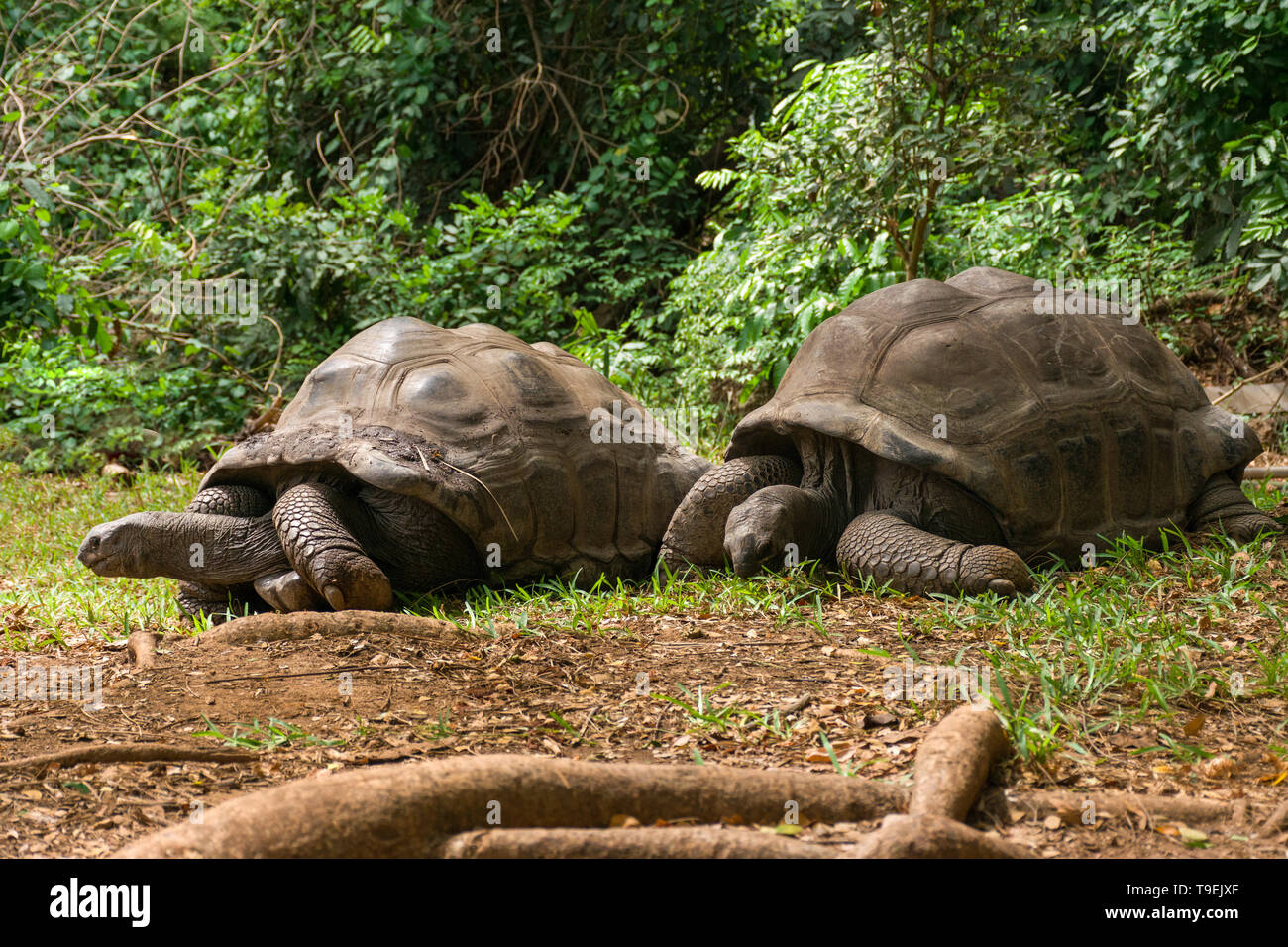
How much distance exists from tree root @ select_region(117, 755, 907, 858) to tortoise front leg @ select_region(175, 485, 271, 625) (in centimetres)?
298

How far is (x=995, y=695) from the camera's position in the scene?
319 centimetres

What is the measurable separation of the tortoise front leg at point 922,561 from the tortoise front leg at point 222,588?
267 cm

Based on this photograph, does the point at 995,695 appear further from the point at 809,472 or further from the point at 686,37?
the point at 686,37

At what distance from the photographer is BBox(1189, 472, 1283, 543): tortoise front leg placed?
5.02 metres

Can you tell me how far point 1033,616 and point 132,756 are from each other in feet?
9.84

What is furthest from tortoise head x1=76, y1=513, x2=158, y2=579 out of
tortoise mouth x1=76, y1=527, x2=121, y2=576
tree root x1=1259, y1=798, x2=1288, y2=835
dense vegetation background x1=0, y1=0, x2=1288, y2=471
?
tree root x1=1259, y1=798, x2=1288, y2=835

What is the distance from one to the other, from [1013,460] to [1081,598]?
82 centimetres

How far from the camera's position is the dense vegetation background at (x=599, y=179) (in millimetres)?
7379

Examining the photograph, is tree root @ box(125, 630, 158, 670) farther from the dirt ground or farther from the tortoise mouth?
the tortoise mouth

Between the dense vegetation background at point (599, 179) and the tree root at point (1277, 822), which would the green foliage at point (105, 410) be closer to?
the dense vegetation background at point (599, 179)

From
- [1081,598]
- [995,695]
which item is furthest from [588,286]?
[995,695]

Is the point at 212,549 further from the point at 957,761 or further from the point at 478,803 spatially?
the point at 957,761
